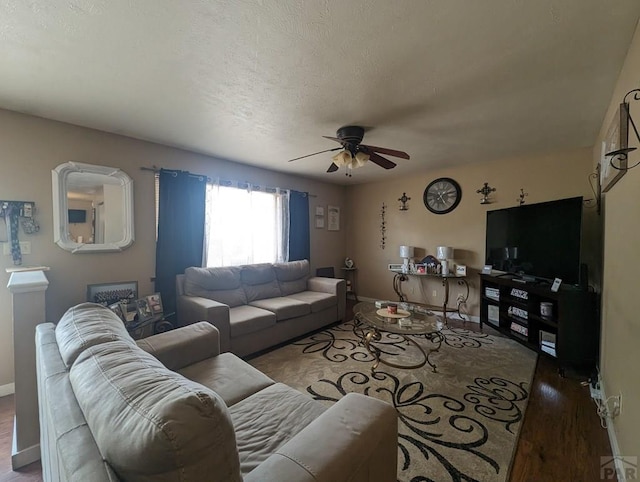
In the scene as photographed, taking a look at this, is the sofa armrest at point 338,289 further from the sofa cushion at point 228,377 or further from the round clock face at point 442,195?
the sofa cushion at point 228,377

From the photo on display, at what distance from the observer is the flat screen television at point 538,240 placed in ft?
9.02

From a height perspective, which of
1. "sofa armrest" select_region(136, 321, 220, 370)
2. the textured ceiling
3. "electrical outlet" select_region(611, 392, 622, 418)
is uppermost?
the textured ceiling

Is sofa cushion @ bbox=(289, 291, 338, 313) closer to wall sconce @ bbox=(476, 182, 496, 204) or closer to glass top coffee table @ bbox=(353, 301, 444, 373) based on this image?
glass top coffee table @ bbox=(353, 301, 444, 373)

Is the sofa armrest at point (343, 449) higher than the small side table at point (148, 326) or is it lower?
higher

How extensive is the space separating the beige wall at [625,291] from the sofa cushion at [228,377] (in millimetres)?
1913

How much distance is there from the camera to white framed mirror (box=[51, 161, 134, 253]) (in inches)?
102

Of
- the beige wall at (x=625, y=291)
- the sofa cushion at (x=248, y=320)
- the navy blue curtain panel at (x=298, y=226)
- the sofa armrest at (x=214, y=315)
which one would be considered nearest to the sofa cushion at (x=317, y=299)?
the sofa cushion at (x=248, y=320)

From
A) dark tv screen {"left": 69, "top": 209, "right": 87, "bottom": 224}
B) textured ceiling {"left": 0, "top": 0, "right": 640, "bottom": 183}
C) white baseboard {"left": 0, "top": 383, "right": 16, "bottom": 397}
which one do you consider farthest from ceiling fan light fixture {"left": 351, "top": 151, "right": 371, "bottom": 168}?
white baseboard {"left": 0, "top": 383, "right": 16, "bottom": 397}

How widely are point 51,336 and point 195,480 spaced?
1.40 meters

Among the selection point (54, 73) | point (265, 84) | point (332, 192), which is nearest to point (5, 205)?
point (54, 73)

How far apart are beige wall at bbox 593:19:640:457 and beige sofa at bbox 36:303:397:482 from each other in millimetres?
1320

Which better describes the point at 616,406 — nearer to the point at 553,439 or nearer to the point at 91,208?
the point at 553,439

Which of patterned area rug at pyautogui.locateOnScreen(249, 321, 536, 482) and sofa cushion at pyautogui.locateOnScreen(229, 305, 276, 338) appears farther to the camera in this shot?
sofa cushion at pyautogui.locateOnScreen(229, 305, 276, 338)

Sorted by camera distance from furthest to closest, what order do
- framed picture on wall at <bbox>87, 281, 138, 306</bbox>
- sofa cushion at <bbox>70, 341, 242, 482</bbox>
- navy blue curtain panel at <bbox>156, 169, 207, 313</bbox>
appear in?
navy blue curtain panel at <bbox>156, 169, 207, 313</bbox> < framed picture on wall at <bbox>87, 281, 138, 306</bbox> < sofa cushion at <bbox>70, 341, 242, 482</bbox>
